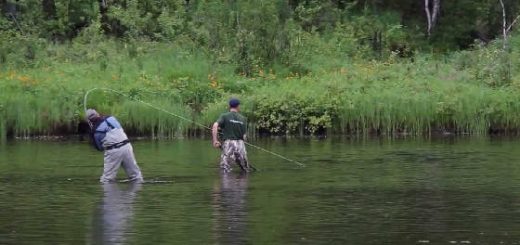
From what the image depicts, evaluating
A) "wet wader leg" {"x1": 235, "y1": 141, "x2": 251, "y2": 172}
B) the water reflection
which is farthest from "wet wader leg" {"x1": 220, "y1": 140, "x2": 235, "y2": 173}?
the water reflection

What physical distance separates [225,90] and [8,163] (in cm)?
1171

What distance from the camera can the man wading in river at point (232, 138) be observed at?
808 inches

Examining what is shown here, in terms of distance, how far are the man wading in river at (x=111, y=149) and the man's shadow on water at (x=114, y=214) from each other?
35cm

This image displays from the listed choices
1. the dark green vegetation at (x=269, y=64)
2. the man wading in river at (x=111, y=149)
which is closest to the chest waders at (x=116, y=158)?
the man wading in river at (x=111, y=149)

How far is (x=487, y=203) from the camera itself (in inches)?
608

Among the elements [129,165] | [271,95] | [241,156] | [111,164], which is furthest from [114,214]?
[271,95]

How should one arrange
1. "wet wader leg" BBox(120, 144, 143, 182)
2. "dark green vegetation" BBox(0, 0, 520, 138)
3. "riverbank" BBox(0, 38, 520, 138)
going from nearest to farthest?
1. "wet wader leg" BBox(120, 144, 143, 182)
2. "riverbank" BBox(0, 38, 520, 138)
3. "dark green vegetation" BBox(0, 0, 520, 138)

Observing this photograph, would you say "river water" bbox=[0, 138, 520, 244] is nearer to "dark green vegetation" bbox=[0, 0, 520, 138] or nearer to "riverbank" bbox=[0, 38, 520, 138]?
"riverbank" bbox=[0, 38, 520, 138]

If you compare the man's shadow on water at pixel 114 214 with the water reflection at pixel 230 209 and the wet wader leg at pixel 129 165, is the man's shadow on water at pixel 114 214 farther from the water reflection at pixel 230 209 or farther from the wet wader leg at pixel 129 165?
the water reflection at pixel 230 209

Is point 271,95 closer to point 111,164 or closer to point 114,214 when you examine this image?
point 111,164

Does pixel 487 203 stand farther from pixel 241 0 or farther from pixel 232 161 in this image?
pixel 241 0

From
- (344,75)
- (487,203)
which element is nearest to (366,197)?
(487,203)

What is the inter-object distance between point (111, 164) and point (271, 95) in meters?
13.3

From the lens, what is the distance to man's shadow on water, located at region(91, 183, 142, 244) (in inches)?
499
